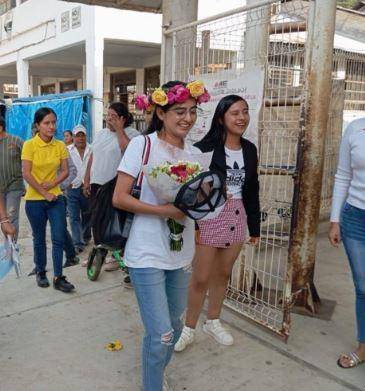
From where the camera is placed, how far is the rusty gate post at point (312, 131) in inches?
118

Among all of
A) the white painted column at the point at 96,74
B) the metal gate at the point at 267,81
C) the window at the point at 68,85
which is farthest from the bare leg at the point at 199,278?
the window at the point at 68,85

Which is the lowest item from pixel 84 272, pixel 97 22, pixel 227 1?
pixel 84 272

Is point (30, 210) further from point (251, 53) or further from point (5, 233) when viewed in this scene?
point (251, 53)

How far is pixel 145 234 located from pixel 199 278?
1003mm

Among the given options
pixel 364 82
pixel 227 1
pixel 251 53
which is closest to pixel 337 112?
pixel 251 53

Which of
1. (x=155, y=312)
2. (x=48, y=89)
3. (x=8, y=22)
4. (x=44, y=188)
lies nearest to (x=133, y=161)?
(x=155, y=312)

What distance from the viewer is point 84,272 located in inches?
192

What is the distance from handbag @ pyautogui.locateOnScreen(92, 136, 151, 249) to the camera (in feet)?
7.32

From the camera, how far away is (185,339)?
319 centimetres

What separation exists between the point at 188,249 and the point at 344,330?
190cm

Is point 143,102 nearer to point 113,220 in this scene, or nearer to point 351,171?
point 113,220

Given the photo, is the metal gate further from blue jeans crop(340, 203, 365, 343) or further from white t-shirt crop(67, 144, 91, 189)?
white t-shirt crop(67, 144, 91, 189)

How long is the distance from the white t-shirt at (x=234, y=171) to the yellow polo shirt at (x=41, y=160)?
78.5 inches

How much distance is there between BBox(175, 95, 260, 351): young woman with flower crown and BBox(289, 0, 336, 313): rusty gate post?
14.3 inches
